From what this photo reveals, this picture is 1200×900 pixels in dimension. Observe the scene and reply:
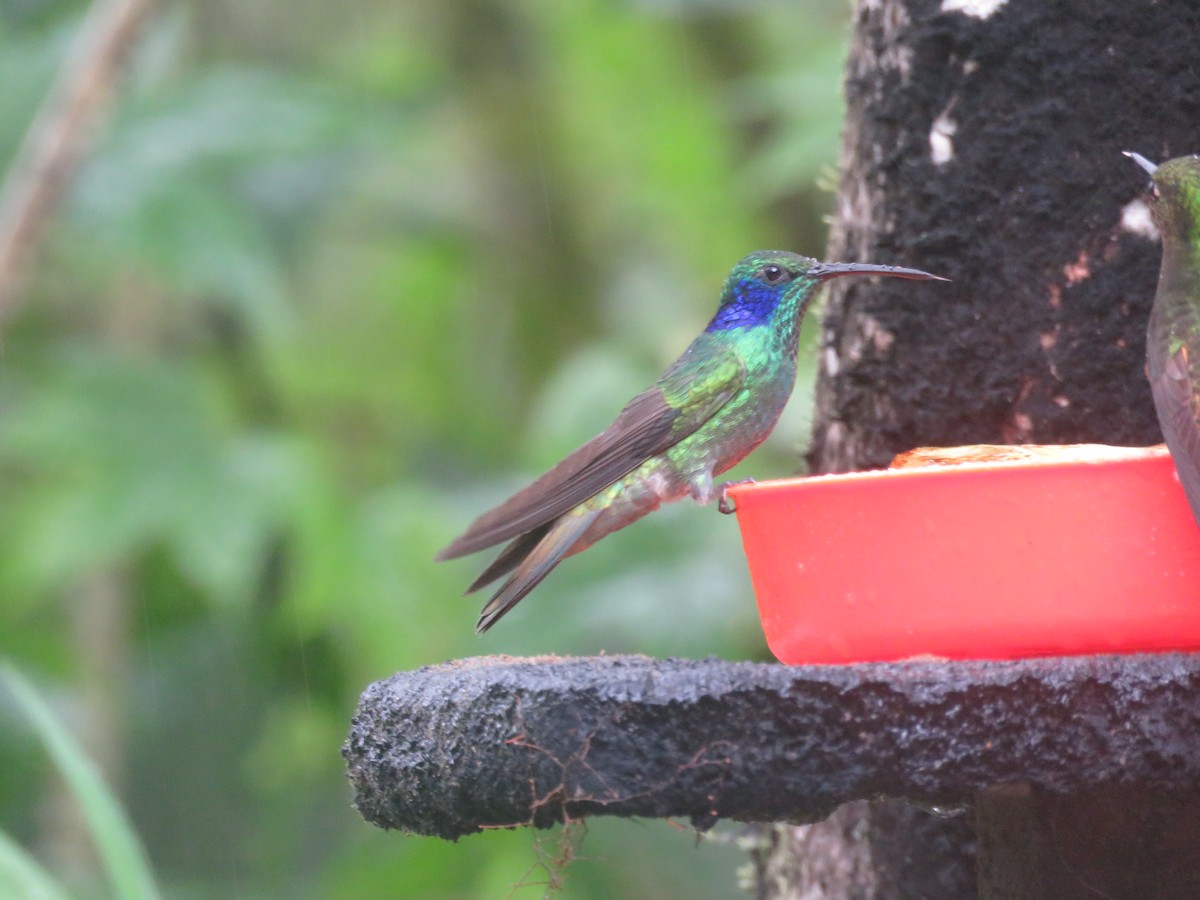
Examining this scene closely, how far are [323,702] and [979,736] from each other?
4.24 m

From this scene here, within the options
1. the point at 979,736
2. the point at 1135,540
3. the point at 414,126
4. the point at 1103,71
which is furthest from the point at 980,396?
the point at 414,126

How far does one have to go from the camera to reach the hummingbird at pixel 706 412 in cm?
184

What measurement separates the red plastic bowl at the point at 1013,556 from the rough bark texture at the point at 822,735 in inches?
3.2

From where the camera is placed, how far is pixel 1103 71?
1.76 meters

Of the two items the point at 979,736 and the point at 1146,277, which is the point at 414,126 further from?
the point at 979,736

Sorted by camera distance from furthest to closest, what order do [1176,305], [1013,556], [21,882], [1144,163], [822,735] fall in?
1. [21,882]
2. [1144,163]
3. [1176,305]
4. [1013,556]
5. [822,735]

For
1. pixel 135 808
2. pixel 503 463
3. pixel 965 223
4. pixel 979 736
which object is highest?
pixel 965 223

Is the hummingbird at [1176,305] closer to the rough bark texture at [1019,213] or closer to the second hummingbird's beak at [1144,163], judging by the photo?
the second hummingbird's beak at [1144,163]

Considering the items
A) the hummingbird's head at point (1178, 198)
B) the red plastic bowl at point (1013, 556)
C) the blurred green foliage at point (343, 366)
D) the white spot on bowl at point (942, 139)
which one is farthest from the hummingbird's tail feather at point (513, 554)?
the blurred green foliage at point (343, 366)

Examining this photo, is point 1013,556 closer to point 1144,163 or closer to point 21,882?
point 1144,163

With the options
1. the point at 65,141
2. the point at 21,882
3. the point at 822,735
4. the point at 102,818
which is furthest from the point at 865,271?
the point at 65,141

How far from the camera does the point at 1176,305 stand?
1.51 metres

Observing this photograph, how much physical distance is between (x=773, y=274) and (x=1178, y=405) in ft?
2.15

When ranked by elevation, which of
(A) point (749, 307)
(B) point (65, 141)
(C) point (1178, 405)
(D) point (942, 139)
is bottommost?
(C) point (1178, 405)
